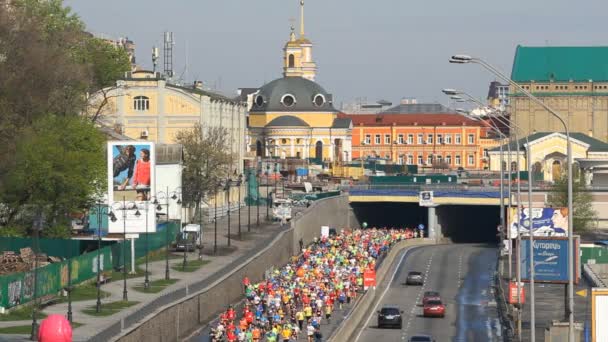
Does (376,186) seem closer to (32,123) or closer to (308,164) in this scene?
(308,164)

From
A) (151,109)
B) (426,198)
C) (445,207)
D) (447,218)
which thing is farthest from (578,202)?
(151,109)

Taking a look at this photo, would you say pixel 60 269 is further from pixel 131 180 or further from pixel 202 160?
pixel 202 160

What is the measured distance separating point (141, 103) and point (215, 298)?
50.3 m

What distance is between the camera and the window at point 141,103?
114188mm

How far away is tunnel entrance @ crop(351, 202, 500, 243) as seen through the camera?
14712 cm

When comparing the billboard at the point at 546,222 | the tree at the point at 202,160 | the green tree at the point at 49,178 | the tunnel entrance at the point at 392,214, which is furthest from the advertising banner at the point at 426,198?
the green tree at the point at 49,178

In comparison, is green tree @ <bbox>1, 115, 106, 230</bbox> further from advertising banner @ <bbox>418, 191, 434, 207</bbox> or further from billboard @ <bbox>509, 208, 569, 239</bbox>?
advertising banner @ <bbox>418, 191, 434, 207</bbox>

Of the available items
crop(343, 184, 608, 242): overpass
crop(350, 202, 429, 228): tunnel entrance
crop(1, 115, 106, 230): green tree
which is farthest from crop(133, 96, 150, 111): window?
crop(350, 202, 429, 228): tunnel entrance

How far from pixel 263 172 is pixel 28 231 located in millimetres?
106894

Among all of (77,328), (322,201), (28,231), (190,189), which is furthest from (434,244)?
(77,328)

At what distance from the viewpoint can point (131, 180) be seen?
70438 millimetres

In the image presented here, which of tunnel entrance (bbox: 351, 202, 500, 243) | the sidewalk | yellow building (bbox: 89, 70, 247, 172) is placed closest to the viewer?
the sidewalk

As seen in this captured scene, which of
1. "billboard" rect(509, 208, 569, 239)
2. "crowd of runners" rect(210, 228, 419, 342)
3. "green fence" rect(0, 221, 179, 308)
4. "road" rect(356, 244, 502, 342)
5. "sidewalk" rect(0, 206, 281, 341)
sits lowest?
"road" rect(356, 244, 502, 342)

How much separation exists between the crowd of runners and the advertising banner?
107ft
